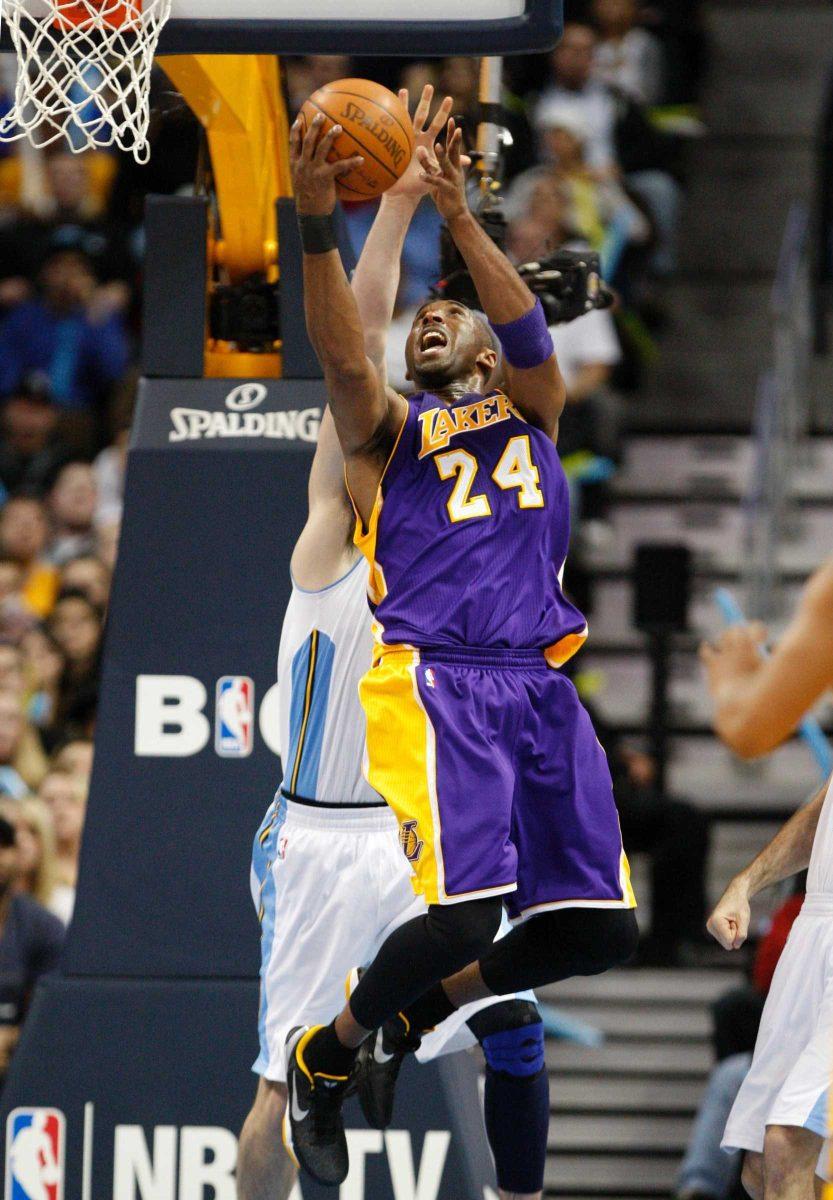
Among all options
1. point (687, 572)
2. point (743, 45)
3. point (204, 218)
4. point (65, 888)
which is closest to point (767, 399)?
point (687, 572)

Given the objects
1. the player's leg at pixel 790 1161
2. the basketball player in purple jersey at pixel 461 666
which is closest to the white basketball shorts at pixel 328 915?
the basketball player in purple jersey at pixel 461 666

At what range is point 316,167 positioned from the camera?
550 cm

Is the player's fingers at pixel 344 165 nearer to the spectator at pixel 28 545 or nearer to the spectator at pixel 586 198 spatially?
the spectator at pixel 586 198

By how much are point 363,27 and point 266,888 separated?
239 centimetres

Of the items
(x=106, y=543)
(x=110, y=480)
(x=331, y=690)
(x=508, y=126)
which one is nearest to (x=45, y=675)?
(x=106, y=543)

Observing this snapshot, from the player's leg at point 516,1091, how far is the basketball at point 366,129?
2291 mm

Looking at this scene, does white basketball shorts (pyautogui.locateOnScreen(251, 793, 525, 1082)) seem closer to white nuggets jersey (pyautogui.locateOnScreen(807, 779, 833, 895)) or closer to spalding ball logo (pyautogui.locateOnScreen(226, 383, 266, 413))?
white nuggets jersey (pyautogui.locateOnScreen(807, 779, 833, 895))

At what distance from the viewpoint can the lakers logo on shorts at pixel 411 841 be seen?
5609mm

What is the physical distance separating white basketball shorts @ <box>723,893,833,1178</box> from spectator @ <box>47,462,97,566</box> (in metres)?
6.96

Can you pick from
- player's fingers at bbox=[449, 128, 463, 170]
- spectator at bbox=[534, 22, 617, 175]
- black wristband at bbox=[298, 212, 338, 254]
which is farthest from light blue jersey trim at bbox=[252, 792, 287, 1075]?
spectator at bbox=[534, 22, 617, 175]

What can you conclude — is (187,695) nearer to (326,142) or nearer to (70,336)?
(326,142)

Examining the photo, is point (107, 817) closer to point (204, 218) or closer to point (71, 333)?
point (204, 218)

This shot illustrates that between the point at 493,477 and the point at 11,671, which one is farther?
the point at 11,671

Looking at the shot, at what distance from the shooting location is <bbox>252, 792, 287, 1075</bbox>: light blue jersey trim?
Answer: 638cm
